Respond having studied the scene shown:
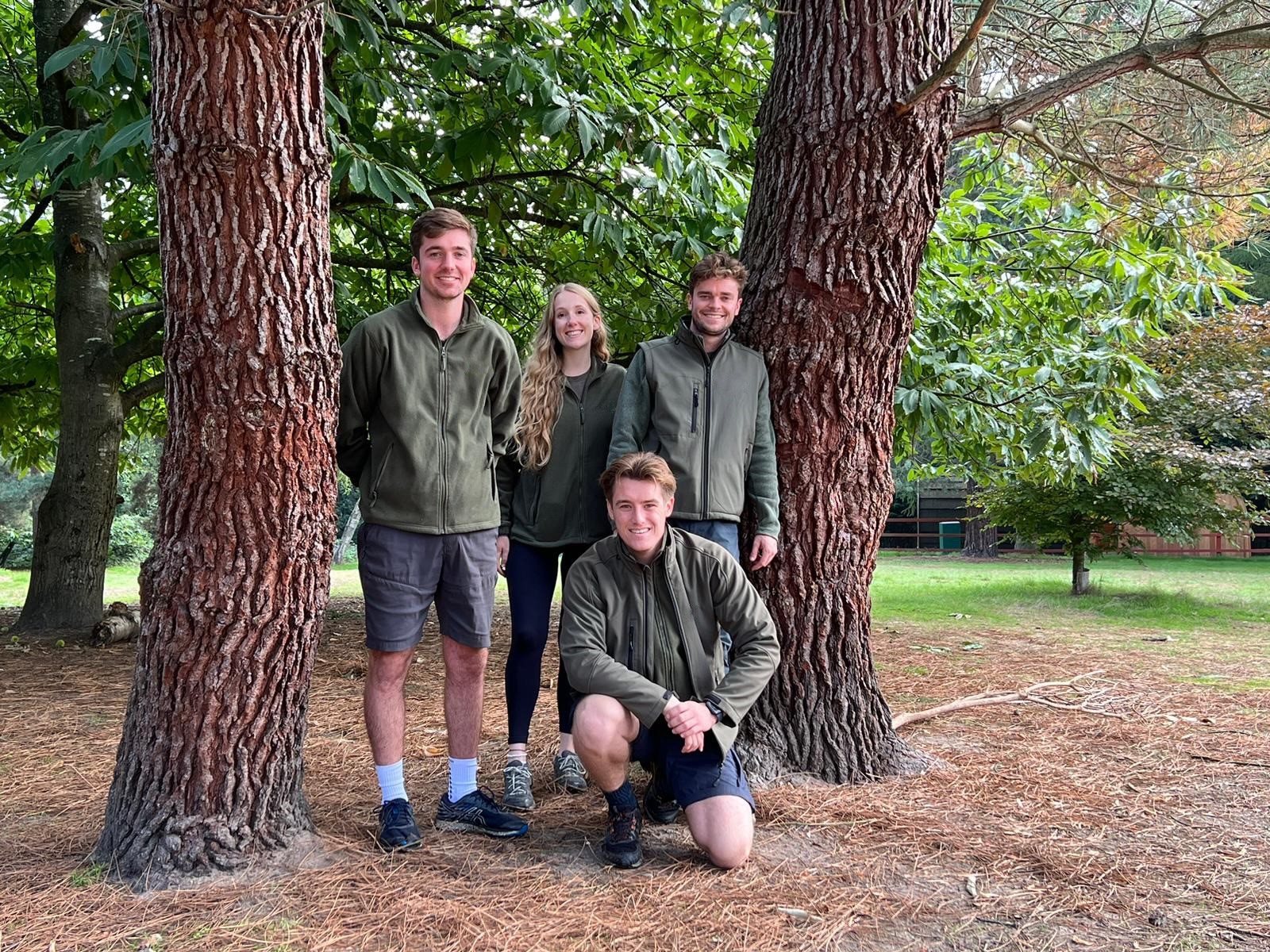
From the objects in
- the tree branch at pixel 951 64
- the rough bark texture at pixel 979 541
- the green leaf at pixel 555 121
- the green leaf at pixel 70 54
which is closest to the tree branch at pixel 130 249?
the green leaf at pixel 70 54

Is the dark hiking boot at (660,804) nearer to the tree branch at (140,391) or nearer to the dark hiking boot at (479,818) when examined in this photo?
the dark hiking boot at (479,818)

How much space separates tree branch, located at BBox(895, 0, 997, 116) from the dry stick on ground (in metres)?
2.55

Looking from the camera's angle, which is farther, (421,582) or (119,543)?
(119,543)

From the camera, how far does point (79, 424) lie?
742 cm

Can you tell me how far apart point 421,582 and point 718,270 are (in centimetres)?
150

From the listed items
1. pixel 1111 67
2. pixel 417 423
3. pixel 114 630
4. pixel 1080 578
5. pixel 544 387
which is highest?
pixel 1111 67

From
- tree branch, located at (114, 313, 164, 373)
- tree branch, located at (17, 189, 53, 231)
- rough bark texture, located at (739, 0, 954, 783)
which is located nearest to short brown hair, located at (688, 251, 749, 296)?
rough bark texture, located at (739, 0, 954, 783)

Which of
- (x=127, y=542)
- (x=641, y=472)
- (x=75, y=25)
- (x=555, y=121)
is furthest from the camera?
(x=127, y=542)

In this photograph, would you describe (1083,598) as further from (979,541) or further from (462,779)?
(979,541)

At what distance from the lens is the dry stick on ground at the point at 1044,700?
15.4 ft

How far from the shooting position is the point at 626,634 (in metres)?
3.05

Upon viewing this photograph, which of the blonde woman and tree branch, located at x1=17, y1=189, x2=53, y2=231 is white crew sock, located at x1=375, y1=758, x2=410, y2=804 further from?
tree branch, located at x1=17, y1=189, x2=53, y2=231

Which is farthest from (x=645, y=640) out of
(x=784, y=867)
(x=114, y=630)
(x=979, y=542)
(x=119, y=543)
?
(x=119, y=543)

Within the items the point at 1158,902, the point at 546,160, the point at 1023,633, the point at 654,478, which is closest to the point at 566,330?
the point at 654,478
